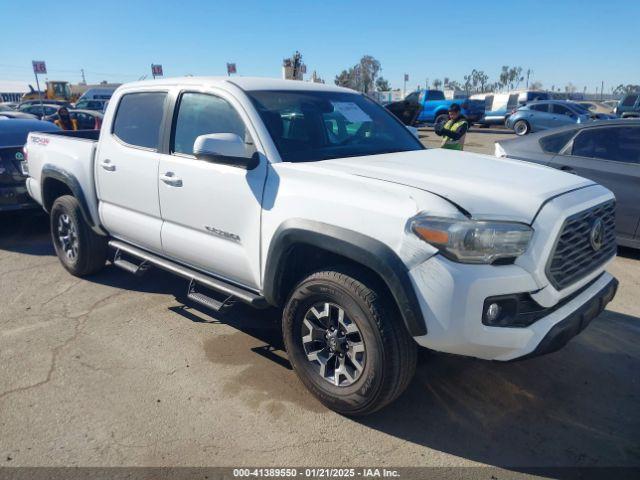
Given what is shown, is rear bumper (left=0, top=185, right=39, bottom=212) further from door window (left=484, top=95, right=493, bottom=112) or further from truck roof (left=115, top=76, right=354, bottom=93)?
door window (left=484, top=95, right=493, bottom=112)

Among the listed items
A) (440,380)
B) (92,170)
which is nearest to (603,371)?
(440,380)

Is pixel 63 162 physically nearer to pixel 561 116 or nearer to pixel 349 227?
pixel 349 227

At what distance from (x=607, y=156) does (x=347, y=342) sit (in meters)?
4.56

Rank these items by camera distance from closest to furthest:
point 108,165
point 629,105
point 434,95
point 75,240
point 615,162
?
1. point 108,165
2. point 75,240
3. point 615,162
4. point 629,105
5. point 434,95

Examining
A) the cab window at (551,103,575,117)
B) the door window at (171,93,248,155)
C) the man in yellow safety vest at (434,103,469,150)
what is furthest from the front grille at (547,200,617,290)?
the cab window at (551,103,575,117)

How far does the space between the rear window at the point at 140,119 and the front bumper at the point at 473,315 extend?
2.61 meters

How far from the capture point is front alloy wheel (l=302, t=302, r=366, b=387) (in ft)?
9.26

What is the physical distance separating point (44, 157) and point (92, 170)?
0.99m

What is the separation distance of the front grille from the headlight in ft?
0.88

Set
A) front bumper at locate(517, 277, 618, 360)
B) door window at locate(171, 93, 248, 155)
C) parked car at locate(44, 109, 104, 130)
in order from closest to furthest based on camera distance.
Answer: front bumper at locate(517, 277, 618, 360) < door window at locate(171, 93, 248, 155) < parked car at locate(44, 109, 104, 130)

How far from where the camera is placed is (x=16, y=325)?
418cm

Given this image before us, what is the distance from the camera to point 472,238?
2375 mm

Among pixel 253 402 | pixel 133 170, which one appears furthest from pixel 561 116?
pixel 253 402

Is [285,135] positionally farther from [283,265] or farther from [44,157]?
[44,157]
